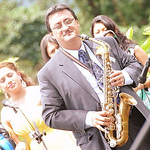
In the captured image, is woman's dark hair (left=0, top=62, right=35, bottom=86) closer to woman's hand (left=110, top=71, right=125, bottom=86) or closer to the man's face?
the man's face

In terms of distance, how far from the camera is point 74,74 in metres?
2.49

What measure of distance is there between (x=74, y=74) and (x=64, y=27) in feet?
1.51

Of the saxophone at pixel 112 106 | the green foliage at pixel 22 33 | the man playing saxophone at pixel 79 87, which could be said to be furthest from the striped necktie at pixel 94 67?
the green foliage at pixel 22 33

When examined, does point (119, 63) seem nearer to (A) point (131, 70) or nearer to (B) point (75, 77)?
(A) point (131, 70)

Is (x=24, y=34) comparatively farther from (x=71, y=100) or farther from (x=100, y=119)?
(x=100, y=119)

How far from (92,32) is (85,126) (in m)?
2.13

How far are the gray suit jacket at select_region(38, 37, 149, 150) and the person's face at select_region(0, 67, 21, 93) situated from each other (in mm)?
1226

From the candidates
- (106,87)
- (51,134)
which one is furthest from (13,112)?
(106,87)

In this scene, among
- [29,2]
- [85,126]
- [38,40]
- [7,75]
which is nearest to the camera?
[85,126]

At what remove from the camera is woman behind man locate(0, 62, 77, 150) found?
3.66m

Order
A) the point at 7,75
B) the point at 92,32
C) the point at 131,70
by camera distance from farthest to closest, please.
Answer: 1. the point at 92,32
2. the point at 7,75
3. the point at 131,70

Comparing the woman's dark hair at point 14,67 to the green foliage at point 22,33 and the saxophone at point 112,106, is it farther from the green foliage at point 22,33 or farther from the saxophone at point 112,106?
the green foliage at point 22,33

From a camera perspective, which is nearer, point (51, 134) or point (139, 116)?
point (139, 116)

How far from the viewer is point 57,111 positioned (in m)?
2.44
